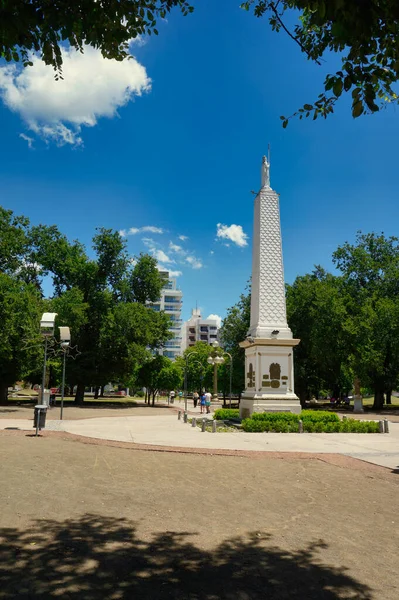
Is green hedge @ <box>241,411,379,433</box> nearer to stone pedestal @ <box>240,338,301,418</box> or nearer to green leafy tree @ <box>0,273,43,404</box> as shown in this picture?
stone pedestal @ <box>240,338,301,418</box>

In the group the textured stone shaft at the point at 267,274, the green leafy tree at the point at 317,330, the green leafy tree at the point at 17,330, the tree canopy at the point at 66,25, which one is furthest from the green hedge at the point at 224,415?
the tree canopy at the point at 66,25

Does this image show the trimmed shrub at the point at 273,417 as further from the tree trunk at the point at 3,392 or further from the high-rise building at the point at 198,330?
the high-rise building at the point at 198,330

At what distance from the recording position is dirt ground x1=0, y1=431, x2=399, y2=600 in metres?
4.31

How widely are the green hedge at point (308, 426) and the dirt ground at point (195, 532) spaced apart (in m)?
8.79

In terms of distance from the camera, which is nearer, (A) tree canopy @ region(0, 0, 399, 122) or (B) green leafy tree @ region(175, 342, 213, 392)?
(A) tree canopy @ region(0, 0, 399, 122)

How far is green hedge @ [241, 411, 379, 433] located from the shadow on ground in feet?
45.9

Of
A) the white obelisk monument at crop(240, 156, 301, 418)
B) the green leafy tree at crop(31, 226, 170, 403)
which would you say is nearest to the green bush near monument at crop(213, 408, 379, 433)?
the white obelisk monument at crop(240, 156, 301, 418)

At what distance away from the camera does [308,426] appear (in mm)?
19812

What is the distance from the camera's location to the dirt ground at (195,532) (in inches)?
170

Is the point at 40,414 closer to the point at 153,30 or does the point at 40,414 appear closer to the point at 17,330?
the point at 153,30

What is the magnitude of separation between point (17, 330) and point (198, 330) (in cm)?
9219

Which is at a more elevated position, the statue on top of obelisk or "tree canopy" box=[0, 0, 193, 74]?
the statue on top of obelisk

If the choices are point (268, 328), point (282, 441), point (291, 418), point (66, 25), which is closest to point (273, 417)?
point (291, 418)

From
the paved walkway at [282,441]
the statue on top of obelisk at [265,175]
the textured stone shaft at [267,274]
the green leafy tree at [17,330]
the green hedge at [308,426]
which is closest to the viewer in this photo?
the paved walkway at [282,441]
